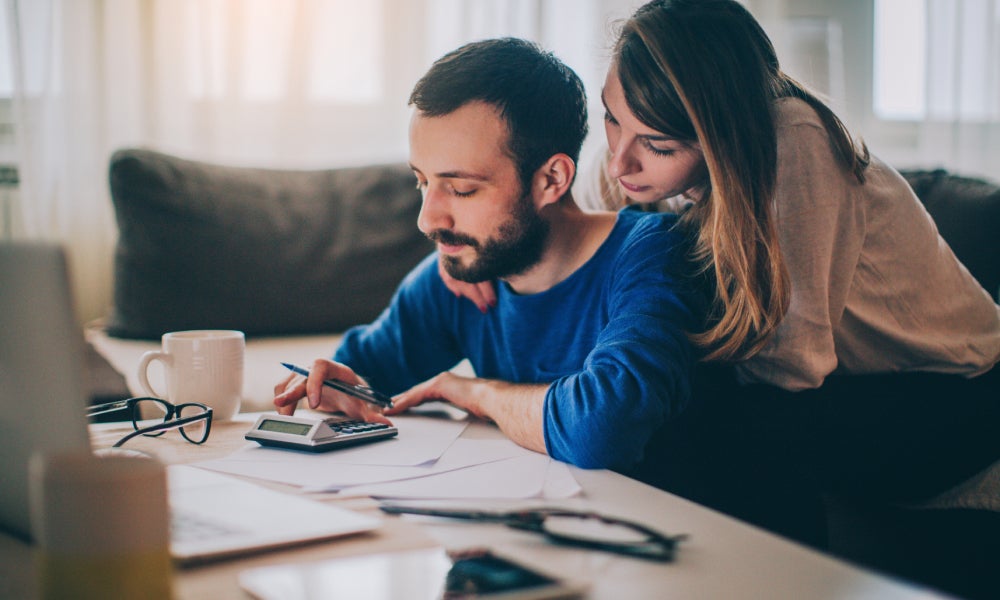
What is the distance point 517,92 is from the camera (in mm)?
1251

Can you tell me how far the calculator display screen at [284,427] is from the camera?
0.94 m

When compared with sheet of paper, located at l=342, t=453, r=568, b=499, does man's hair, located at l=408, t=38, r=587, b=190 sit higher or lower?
higher

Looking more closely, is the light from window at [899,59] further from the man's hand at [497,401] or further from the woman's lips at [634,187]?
the man's hand at [497,401]

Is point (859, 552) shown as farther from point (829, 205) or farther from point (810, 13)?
point (810, 13)

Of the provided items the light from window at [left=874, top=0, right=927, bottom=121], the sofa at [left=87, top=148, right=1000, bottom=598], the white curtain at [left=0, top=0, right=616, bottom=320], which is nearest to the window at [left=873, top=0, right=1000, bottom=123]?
the light from window at [left=874, top=0, right=927, bottom=121]

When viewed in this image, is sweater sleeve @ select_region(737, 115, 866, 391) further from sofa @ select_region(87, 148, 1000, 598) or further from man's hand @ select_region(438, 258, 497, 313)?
sofa @ select_region(87, 148, 1000, 598)

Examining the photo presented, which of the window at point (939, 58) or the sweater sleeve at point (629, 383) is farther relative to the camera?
the window at point (939, 58)

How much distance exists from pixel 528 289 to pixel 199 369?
52cm

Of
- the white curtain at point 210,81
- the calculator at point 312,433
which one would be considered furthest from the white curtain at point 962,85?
the calculator at point 312,433

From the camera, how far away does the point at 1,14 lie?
2.23m

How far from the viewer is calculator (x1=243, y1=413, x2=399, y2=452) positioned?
922mm

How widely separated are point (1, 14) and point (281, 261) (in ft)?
3.19

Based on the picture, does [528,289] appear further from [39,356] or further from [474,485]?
[39,356]

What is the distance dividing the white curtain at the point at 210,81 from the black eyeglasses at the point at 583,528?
171 centimetres
